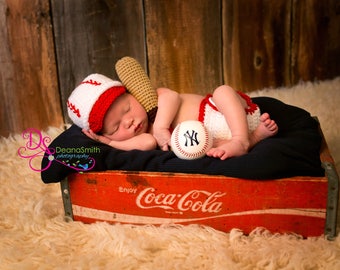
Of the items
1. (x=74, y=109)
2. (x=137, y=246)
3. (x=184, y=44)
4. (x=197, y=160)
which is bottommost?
(x=137, y=246)

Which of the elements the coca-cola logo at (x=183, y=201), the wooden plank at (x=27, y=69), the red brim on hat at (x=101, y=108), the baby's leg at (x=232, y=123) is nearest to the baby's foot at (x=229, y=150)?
the baby's leg at (x=232, y=123)

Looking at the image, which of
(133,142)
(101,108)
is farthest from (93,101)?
(133,142)

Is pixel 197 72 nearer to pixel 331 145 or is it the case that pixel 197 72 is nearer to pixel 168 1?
pixel 168 1

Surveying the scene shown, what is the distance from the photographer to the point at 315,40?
2.07 meters

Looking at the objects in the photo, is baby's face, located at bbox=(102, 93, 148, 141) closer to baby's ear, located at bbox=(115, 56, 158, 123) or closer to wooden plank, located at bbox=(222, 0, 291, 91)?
baby's ear, located at bbox=(115, 56, 158, 123)

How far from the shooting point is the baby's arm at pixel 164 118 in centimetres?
123

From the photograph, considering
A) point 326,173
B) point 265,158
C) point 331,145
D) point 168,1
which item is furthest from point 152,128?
point 168,1

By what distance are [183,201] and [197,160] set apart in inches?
4.5

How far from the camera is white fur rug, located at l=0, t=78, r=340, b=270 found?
0.96 metres

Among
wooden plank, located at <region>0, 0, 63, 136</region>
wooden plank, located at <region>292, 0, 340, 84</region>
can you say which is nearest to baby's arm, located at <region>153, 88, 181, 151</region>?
wooden plank, located at <region>0, 0, 63, 136</region>

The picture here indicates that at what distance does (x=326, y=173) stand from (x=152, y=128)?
1.80 ft

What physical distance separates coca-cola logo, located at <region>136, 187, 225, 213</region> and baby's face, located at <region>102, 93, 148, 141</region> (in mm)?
227

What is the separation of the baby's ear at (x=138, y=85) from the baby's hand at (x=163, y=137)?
76 millimetres

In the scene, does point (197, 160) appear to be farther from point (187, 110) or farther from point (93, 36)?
point (93, 36)
